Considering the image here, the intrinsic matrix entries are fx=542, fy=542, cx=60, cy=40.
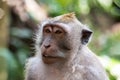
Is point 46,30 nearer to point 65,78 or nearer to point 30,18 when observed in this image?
point 65,78

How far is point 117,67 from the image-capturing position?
5.20 metres

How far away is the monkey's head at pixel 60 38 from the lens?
A: 12.3ft

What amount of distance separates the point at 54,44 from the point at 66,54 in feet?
0.70

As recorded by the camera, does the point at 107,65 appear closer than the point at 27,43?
Yes

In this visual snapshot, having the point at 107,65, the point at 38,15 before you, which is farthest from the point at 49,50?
the point at 38,15

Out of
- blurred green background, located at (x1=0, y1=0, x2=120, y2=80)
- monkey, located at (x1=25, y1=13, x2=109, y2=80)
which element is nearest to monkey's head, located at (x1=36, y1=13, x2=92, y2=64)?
monkey, located at (x1=25, y1=13, x2=109, y2=80)

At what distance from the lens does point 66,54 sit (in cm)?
395

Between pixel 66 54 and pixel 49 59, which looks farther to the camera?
pixel 66 54

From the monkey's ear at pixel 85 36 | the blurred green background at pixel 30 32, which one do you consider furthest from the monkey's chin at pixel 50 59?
the blurred green background at pixel 30 32

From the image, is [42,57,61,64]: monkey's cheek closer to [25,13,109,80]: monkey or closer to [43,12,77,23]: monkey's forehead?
[25,13,109,80]: monkey

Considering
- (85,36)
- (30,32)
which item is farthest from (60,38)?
(30,32)

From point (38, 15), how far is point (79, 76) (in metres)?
3.13

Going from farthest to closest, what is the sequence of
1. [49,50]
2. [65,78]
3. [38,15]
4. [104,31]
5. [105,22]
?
[105,22]
[104,31]
[38,15]
[65,78]
[49,50]

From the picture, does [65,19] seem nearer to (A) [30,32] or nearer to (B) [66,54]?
(B) [66,54]
